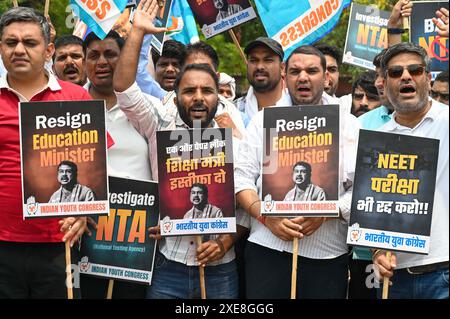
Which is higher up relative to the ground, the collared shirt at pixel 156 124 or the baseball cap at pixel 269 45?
the baseball cap at pixel 269 45

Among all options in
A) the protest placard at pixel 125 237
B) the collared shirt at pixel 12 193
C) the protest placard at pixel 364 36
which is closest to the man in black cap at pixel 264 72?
the protest placard at pixel 125 237

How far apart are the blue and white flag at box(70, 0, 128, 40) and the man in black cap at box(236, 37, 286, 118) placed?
1183 millimetres

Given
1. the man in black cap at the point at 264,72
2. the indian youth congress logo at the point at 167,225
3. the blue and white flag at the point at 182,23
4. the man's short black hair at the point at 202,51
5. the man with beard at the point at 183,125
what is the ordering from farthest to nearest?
the blue and white flag at the point at 182,23
the man in black cap at the point at 264,72
the man's short black hair at the point at 202,51
the man with beard at the point at 183,125
the indian youth congress logo at the point at 167,225

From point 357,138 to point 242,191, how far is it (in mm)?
826

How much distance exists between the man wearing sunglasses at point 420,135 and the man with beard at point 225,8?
303 cm

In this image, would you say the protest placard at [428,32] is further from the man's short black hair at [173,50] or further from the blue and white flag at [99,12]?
the blue and white flag at [99,12]

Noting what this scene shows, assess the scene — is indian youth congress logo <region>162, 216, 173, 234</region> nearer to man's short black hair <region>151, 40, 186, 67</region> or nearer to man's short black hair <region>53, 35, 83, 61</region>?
man's short black hair <region>151, 40, 186, 67</region>

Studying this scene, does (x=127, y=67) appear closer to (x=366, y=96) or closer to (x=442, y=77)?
(x=442, y=77)

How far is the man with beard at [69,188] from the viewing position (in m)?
5.50

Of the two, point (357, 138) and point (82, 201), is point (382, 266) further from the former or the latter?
point (82, 201)

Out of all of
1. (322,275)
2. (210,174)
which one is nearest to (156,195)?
(210,174)

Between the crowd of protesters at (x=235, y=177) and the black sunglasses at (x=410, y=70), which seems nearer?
the crowd of protesters at (x=235, y=177)

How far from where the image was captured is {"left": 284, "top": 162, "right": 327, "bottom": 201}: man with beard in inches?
219

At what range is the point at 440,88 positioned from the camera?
766cm
